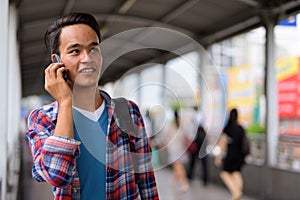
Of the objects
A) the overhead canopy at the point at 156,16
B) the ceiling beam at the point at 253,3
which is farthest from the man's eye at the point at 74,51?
the ceiling beam at the point at 253,3

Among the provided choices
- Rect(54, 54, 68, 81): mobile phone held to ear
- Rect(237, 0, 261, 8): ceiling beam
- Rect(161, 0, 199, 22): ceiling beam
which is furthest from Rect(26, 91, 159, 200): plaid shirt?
Rect(237, 0, 261, 8): ceiling beam

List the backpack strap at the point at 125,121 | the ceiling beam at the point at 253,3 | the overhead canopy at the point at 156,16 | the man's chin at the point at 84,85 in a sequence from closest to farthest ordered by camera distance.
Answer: the man's chin at the point at 84,85 → the backpack strap at the point at 125,121 → the overhead canopy at the point at 156,16 → the ceiling beam at the point at 253,3

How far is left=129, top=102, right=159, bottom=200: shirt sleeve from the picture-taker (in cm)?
141

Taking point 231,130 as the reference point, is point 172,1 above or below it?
above

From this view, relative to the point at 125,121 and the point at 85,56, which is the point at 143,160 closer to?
the point at 125,121

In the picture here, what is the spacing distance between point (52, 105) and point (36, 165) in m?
0.20

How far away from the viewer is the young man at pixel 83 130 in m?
1.22

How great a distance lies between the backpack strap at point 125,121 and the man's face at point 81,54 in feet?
0.44

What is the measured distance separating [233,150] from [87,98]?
506 cm

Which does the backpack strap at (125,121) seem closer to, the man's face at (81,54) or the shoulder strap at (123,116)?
the shoulder strap at (123,116)

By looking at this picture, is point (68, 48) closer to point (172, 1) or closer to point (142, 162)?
point (142, 162)

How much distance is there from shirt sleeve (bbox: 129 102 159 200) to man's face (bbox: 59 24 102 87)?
0.20 m

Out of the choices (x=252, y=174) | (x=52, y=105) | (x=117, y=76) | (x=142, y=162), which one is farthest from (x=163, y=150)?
(x=252, y=174)

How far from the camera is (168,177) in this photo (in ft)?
30.8
